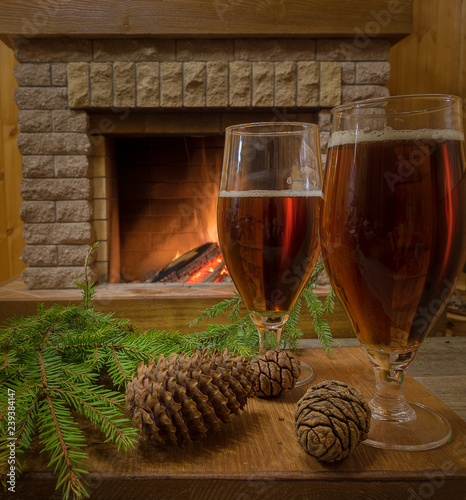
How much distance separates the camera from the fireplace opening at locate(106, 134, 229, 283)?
121 inches

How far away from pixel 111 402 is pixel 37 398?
0.27 feet

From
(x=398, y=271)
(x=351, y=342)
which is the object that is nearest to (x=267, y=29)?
(x=351, y=342)

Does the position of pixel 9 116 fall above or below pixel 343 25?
below

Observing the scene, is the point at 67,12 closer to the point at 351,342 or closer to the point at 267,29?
the point at 267,29

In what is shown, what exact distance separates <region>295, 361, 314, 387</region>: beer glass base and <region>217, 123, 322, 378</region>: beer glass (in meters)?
0.08

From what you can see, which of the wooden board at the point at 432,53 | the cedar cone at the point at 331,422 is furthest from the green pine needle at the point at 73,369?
the wooden board at the point at 432,53

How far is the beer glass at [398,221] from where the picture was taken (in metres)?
0.45

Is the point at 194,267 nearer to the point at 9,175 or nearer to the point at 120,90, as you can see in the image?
the point at 120,90

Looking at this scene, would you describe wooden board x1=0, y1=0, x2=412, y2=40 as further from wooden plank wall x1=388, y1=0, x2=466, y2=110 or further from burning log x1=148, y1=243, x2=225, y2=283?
burning log x1=148, y1=243, x2=225, y2=283

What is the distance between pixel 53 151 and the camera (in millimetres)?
2410

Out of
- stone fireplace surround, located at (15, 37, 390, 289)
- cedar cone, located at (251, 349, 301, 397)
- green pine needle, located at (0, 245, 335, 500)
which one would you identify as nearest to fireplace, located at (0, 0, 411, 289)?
stone fireplace surround, located at (15, 37, 390, 289)

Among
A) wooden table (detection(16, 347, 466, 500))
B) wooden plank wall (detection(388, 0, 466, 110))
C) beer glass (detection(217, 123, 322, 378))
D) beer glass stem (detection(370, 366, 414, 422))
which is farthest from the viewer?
wooden plank wall (detection(388, 0, 466, 110))

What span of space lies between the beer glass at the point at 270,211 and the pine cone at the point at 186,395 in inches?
5.8

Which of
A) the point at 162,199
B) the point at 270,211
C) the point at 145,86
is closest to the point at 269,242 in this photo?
the point at 270,211
